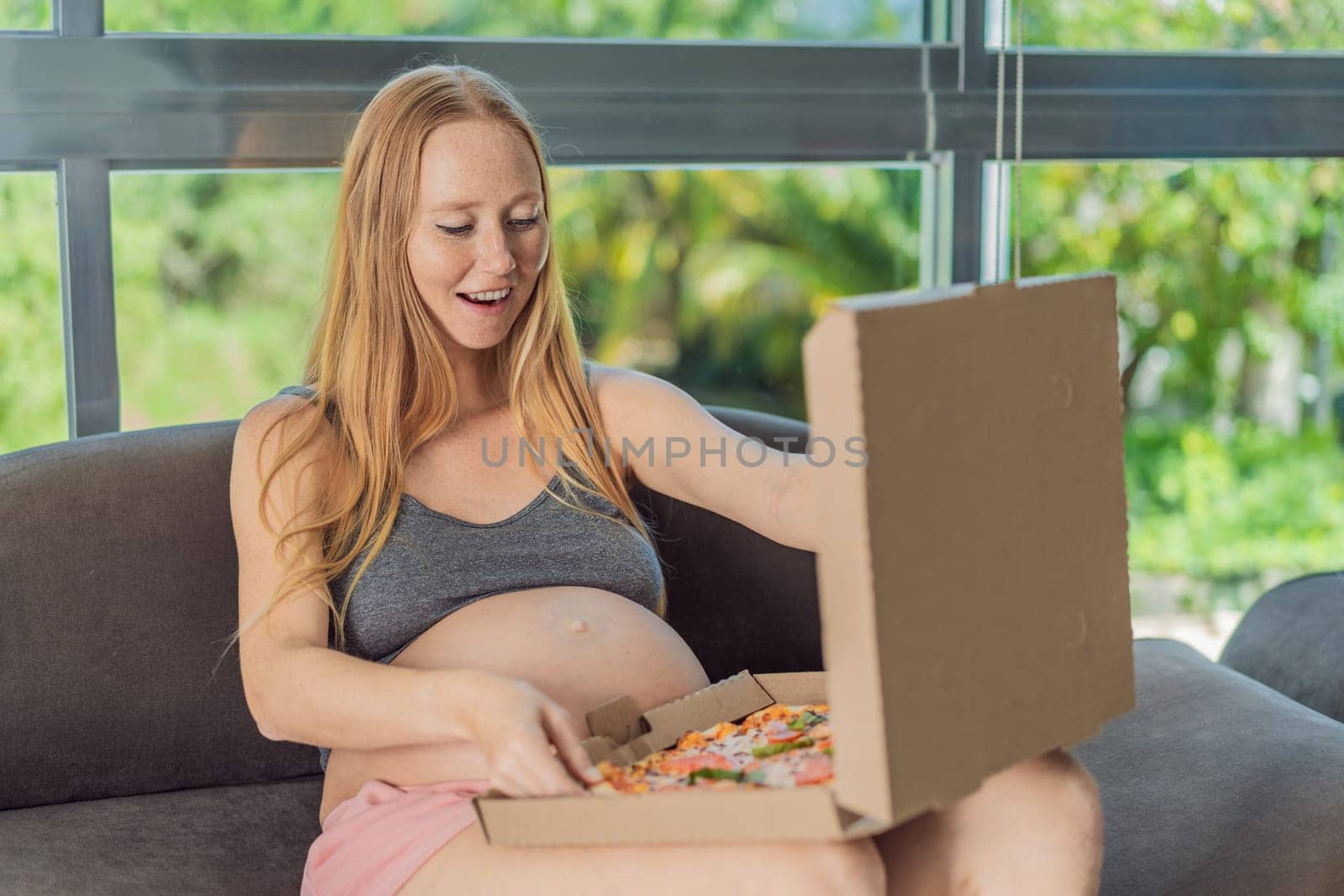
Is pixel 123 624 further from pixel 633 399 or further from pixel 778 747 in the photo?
pixel 778 747

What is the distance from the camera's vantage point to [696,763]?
3.63 feet

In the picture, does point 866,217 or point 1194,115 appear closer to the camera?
point 1194,115

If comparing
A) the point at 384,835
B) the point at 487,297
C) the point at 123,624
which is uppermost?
the point at 487,297

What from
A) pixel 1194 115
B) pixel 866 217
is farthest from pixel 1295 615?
pixel 866 217

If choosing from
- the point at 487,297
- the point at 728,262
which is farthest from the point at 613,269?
the point at 487,297

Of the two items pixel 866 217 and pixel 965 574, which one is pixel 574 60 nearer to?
pixel 866 217

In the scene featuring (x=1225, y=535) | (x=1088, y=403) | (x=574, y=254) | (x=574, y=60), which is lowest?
(x=1225, y=535)

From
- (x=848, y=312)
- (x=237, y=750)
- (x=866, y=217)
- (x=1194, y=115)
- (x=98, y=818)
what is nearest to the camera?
(x=848, y=312)

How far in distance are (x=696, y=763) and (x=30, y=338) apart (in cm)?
146

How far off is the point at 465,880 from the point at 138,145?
1.26 metres

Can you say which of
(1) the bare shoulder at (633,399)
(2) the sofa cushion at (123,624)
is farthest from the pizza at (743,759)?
(2) the sofa cushion at (123,624)

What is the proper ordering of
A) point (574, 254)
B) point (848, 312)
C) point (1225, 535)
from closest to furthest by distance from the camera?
point (848, 312) < point (574, 254) < point (1225, 535)

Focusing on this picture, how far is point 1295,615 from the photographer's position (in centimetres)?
190

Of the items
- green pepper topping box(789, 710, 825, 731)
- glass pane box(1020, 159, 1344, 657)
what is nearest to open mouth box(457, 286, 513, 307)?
green pepper topping box(789, 710, 825, 731)
